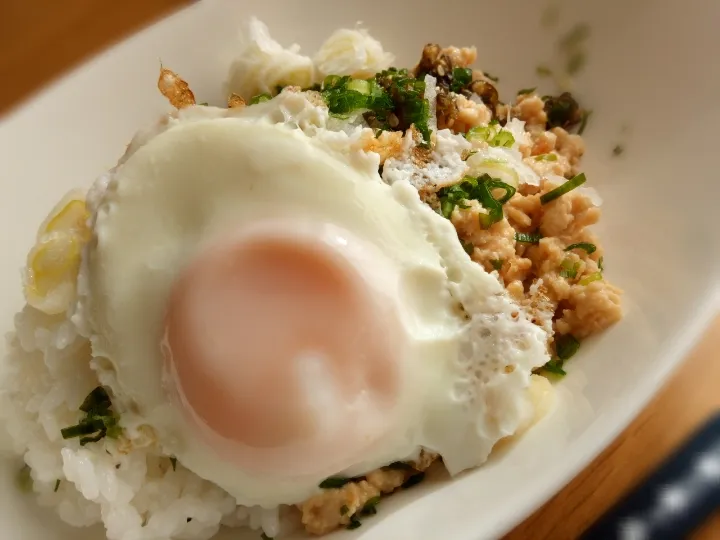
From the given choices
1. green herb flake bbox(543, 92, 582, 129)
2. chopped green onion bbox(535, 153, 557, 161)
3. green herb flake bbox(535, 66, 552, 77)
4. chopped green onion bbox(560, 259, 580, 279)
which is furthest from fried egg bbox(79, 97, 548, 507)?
green herb flake bbox(535, 66, 552, 77)

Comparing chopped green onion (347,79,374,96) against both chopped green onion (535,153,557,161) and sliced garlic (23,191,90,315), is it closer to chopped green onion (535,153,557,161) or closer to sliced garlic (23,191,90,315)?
chopped green onion (535,153,557,161)

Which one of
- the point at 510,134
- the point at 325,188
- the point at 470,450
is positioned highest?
the point at 510,134

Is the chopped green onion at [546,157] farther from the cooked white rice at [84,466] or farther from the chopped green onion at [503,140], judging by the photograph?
the cooked white rice at [84,466]

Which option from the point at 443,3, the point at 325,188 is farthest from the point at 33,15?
the point at 325,188

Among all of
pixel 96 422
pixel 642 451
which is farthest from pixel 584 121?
pixel 96 422

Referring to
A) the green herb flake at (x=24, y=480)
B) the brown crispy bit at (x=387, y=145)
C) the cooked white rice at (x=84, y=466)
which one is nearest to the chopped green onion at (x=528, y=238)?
the brown crispy bit at (x=387, y=145)

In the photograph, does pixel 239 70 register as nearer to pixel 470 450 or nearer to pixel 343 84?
pixel 343 84

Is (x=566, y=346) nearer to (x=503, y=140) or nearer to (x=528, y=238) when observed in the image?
(x=528, y=238)
